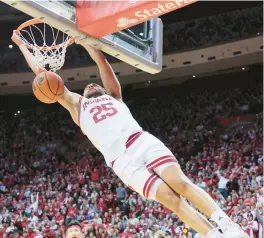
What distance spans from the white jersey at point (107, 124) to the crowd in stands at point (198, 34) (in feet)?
51.2

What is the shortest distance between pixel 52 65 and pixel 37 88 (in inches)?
58.9

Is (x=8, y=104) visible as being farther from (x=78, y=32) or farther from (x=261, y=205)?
(x=78, y=32)

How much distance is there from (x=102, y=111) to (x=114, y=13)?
85 cm

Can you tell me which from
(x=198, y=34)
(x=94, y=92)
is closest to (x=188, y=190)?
(x=94, y=92)

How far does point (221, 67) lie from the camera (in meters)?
21.3

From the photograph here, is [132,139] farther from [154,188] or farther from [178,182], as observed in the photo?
[178,182]

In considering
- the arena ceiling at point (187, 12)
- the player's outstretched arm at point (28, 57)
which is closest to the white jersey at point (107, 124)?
the player's outstretched arm at point (28, 57)

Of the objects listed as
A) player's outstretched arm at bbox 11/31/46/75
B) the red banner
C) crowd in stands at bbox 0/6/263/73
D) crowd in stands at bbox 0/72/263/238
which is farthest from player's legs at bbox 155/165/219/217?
crowd in stands at bbox 0/6/263/73

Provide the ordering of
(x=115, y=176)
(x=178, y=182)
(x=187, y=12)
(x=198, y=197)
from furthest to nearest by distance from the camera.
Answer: (x=187, y=12) → (x=115, y=176) → (x=178, y=182) → (x=198, y=197)

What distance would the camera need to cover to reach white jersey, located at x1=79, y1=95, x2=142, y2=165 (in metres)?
4.28

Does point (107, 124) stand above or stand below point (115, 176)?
above

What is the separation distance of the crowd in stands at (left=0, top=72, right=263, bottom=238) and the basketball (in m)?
4.57

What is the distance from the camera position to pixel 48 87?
449 cm

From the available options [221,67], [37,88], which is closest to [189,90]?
[221,67]
